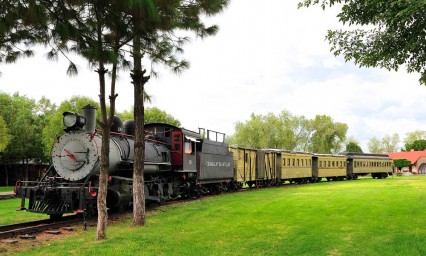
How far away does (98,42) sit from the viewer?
7910mm

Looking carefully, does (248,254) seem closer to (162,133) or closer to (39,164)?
(162,133)

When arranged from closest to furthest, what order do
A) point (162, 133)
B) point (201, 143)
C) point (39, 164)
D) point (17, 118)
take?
point (162, 133) → point (201, 143) → point (17, 118) → point (39, 164)

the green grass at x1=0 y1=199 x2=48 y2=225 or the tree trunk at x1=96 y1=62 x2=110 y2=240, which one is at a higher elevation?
the tree trunk at x1=96 y1=62 x2=110 y2=240

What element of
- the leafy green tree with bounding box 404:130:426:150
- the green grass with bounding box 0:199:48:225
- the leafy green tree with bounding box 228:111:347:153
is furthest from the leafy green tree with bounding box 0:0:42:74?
the leafy green tree with bounding box 404:130:426:150

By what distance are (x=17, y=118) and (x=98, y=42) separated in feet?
129

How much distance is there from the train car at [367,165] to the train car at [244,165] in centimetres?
2095

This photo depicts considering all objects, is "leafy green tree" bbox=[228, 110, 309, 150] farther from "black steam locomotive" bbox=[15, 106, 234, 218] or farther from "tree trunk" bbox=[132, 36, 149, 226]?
"tree trunk" bbox=[132, 36, 149, 226]

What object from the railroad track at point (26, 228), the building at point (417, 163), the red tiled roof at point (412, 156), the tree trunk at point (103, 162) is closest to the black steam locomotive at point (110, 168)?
the railroad track at point (26, 228)

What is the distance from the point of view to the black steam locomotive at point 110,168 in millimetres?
12500

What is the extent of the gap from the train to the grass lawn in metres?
1.38

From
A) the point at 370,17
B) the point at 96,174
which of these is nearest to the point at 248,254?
the point at 370,17

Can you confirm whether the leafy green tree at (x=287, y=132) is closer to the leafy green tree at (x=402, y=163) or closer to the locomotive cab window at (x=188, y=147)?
the leafy green tree at (x=402, y=163)

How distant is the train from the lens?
41.4 feet

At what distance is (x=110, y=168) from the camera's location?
1366 centimetres
